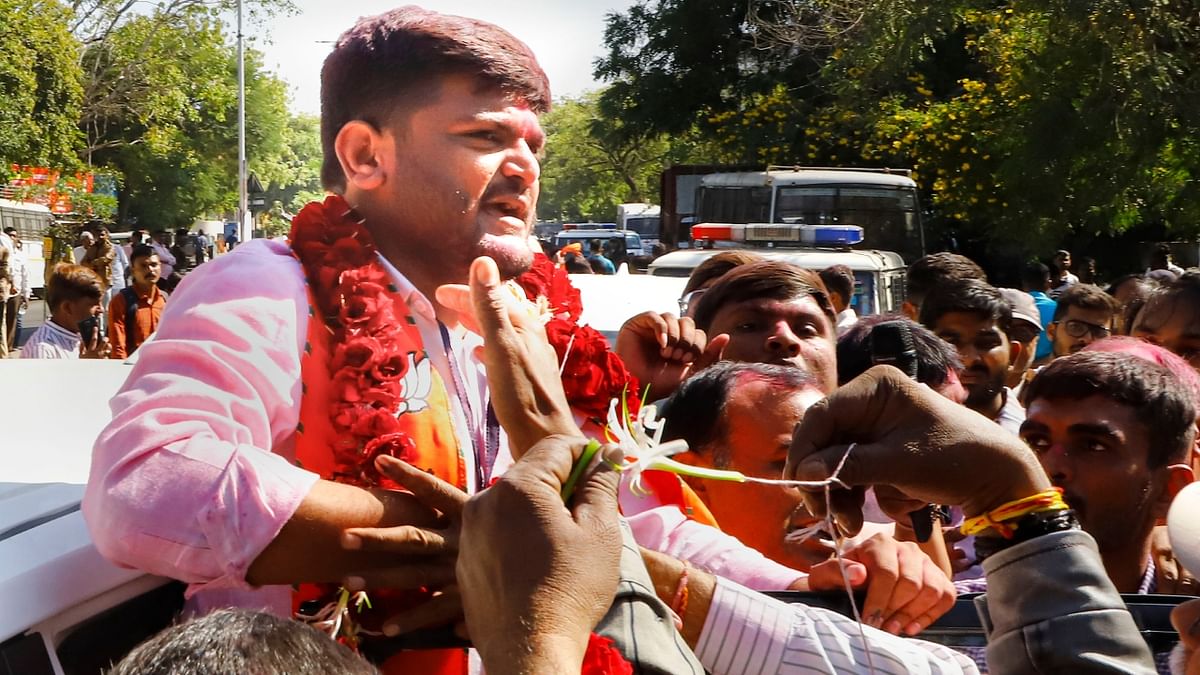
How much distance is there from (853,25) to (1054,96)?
2702 mm

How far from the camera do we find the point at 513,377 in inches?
74.7

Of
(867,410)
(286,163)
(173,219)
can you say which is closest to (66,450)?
(867,410)

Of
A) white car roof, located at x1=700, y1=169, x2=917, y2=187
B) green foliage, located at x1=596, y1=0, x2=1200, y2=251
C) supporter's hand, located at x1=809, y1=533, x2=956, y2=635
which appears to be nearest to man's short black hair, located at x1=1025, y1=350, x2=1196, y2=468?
supporter's hand, located at x1=809, y1=533, x2=956, y2=635

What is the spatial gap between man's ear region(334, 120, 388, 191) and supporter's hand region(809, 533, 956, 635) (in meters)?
1.00

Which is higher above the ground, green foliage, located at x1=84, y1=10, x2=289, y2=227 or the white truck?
green foliage, located at x1=84, y1=10, x2=289, y2=227

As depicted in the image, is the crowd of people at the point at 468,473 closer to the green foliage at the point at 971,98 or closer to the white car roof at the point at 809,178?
the green foliage at the point at 971,98

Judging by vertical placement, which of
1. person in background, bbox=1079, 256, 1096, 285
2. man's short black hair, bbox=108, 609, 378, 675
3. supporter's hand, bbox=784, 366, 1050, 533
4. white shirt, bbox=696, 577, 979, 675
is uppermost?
supporter's hand, bbox=784, 366, 1050, 533

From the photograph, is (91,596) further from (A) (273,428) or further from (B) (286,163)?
(B) (286,163)

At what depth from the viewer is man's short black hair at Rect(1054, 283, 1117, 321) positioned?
7.51 meters

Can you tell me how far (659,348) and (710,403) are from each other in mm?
348

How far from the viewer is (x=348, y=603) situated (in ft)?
6.09

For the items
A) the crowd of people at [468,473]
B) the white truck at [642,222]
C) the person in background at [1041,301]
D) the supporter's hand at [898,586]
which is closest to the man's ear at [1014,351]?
the person in background at [1041,301]

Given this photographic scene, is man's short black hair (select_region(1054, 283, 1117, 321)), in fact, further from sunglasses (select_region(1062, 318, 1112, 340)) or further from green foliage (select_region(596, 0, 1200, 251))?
green foliage (select_region(596, 0, 1200, 251))

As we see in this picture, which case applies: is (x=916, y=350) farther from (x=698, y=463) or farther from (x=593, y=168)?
(x=593, y=168)
